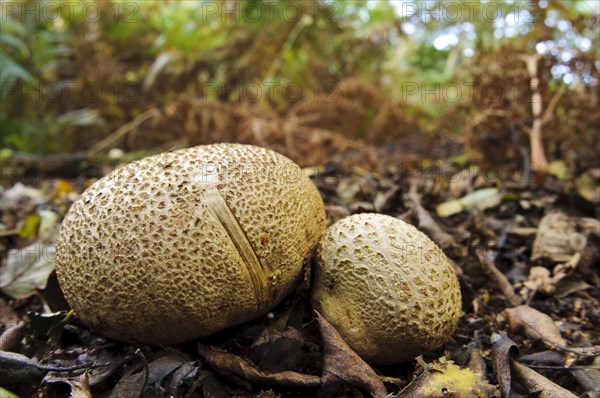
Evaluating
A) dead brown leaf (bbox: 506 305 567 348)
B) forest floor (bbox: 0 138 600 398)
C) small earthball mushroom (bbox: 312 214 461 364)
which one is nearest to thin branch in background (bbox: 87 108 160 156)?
forest floor (bbox: 0 138 600 398)

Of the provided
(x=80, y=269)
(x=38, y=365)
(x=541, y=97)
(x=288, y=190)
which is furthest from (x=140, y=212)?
(x=541, y=97)

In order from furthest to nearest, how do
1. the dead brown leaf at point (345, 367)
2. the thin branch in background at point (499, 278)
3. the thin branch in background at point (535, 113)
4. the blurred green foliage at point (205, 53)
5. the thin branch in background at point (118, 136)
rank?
1. the blurred green foliage at point (205, 53)
2. the thin branch in background at point (118, 136)
3. the thin branch in background at point (535, 113)
4. the thin branch in background at point (499, 278)
5. the dead brown leaf at point (345, 367)

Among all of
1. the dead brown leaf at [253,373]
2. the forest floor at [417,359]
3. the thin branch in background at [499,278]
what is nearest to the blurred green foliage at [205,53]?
the forest floor at [417,359]
